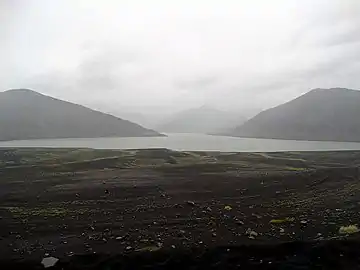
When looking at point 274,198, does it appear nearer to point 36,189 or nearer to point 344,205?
point 344,205

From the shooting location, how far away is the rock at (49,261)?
17723 mm

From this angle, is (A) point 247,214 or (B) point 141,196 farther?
(B) point 141,196

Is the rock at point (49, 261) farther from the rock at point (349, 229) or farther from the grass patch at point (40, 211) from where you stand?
the rock at point (349, 229)

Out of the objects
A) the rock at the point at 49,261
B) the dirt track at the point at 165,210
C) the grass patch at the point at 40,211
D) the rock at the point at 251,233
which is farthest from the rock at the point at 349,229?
the grass patch at the point at 40,211

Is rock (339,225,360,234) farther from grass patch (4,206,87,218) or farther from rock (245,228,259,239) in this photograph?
grass patch (4,206,87,218)

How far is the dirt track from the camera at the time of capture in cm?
2114

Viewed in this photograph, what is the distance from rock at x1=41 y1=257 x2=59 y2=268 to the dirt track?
1.85ft

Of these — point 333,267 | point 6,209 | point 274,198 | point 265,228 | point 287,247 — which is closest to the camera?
point 333,267

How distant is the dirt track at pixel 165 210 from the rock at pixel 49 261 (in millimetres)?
562

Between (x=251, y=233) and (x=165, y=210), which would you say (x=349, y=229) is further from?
(x=165, y=210)

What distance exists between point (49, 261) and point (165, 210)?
12.0m

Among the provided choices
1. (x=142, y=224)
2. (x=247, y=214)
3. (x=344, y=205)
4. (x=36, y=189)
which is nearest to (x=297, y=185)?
(x=344, y=205)

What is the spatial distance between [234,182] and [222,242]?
23.8 m

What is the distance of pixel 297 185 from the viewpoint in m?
42.2
